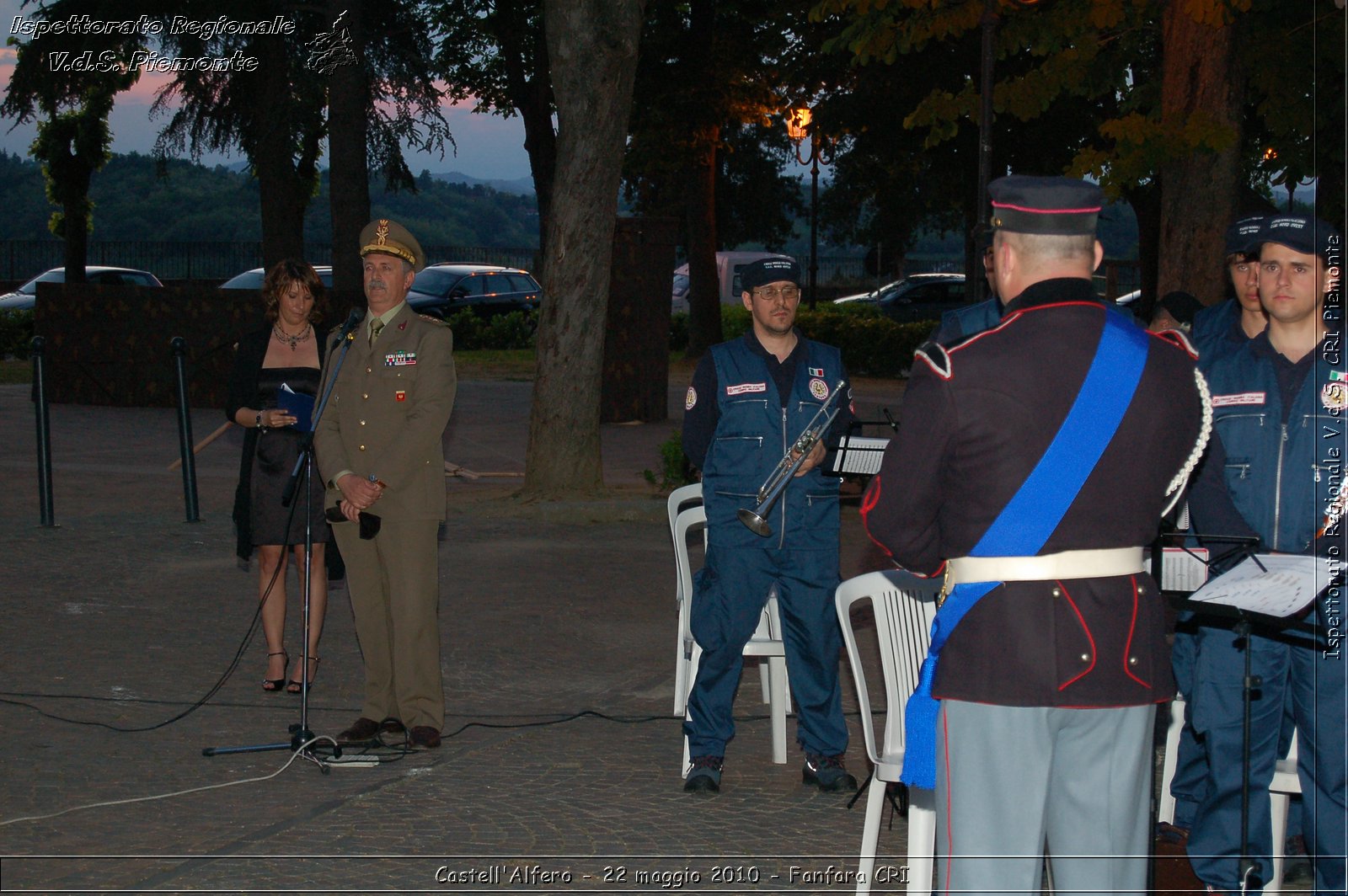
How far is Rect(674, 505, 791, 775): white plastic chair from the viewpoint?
6246 millimetres

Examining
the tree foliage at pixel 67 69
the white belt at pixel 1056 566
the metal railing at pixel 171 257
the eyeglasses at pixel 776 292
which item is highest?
the tree foliage at pixel 67 69

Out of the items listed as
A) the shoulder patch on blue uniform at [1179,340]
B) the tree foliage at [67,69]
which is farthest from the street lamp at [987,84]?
the tree foliage at [67,69]

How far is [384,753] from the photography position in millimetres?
6461

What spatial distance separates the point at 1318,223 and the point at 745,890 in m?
2.69

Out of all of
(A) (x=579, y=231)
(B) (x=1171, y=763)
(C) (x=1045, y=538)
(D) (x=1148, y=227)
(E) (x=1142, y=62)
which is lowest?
(B) (x=1171, y=763)

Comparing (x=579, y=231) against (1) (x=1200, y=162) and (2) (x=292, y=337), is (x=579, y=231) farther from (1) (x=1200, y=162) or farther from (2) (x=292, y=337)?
(2) (x=292, y=337)

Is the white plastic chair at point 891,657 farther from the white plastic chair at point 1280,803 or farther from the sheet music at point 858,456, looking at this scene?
the white plastic chair at point 1280,803

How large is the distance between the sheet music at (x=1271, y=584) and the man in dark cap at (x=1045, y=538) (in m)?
0.66

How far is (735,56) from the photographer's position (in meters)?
29.4

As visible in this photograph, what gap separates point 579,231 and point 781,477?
730 centimetres

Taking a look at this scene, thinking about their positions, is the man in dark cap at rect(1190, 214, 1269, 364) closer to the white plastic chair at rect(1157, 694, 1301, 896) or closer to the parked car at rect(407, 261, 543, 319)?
the white plastic chair at rect(1157, 694, 1301, 896)

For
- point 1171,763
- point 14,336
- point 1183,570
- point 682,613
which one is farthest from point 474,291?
point 1183,570

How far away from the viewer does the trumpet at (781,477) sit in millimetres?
5719

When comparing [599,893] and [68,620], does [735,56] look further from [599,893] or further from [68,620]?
[599,893]
